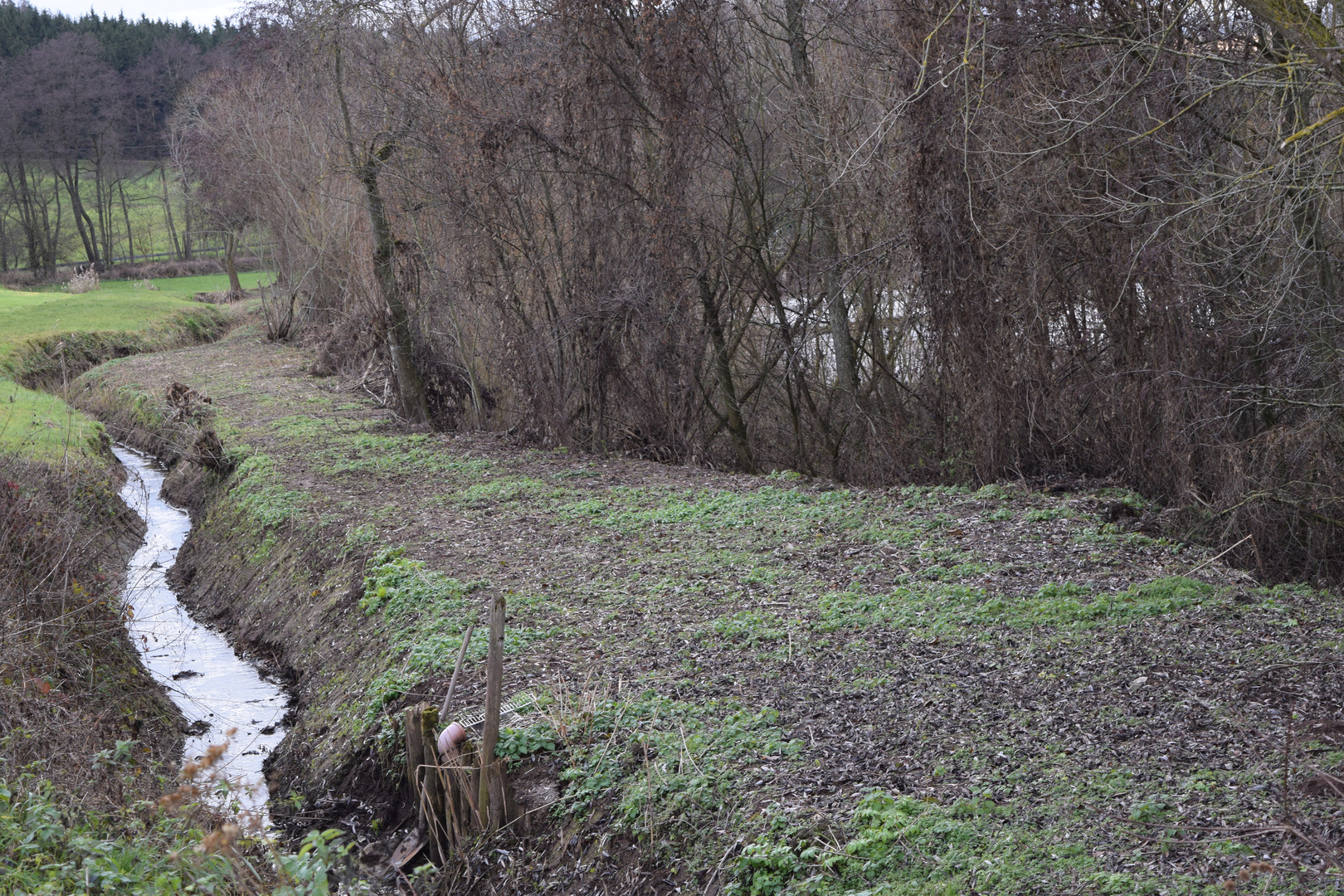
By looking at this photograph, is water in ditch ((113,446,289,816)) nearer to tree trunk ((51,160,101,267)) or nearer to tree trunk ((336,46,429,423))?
tree trunk ((336,46,429,423))

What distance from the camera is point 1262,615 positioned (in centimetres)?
580

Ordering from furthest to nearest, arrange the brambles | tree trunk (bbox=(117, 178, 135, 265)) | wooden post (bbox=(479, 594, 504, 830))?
1. tree trunk (bbox=(117, 178, 135, 265))
2. the brambles
3. wooden post (bbox=(479, 594, 504, 830))

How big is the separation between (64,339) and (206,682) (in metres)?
15.9

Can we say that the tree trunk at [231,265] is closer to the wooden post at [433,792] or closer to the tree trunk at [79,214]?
the tree trunk at [79,214]

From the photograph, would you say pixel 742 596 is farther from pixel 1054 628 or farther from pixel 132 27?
pixel 132 27

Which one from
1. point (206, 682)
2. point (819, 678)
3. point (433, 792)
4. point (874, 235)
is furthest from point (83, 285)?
point (819, 678)

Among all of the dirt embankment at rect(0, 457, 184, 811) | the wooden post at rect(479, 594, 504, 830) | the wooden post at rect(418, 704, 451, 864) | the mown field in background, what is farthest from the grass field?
the mown field in background

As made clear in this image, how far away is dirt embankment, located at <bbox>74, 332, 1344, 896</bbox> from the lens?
3961 mm

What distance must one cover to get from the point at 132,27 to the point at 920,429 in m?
72.6

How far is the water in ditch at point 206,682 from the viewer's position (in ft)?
23.5

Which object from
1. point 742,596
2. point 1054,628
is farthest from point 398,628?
point 1054,628

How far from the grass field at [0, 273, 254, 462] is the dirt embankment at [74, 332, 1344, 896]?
5.01 metres

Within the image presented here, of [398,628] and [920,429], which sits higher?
[920,429]

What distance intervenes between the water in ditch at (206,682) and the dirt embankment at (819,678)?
26 centimetres
